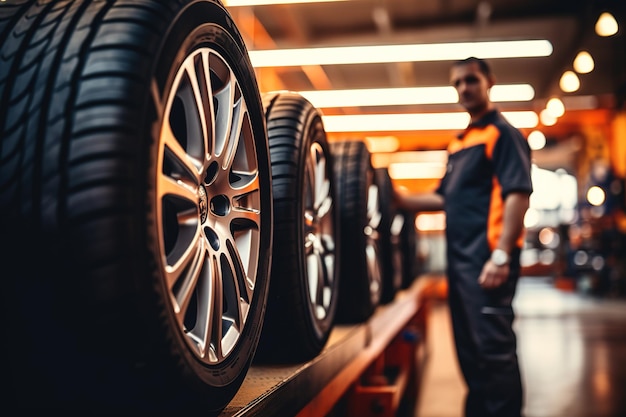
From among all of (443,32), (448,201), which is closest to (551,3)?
(443,32)

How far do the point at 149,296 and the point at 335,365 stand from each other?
1.04 metres

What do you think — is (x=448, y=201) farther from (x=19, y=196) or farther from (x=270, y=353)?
(x=19, y=196)

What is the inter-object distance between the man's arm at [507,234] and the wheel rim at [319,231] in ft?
2.43

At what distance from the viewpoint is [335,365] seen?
1762 mm

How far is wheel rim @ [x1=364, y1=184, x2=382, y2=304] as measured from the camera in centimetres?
255

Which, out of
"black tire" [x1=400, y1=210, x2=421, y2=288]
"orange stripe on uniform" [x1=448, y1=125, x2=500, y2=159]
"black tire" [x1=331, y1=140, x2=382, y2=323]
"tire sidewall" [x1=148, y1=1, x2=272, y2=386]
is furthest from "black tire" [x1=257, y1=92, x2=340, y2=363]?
"black tire" [x1=400, y1=210, x2=421, y2=288]

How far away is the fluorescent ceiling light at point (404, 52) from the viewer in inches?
235

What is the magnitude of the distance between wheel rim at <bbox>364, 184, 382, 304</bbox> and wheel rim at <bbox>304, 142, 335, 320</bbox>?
0.56 metres

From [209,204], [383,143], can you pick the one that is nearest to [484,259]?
[209,204]

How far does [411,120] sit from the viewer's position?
9594 mm

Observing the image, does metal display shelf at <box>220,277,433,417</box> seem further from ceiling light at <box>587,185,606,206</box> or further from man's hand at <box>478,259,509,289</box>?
ceiling light at <box>587,185,606,206</box>

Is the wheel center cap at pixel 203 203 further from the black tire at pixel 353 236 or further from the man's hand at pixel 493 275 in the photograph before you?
the man's hand at pixel 493 275

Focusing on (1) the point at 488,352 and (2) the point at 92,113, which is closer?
(2) the point at 92,113

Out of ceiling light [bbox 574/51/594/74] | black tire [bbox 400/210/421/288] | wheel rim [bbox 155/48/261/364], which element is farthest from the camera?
ceiling light [bbox 574/51/594/74]
